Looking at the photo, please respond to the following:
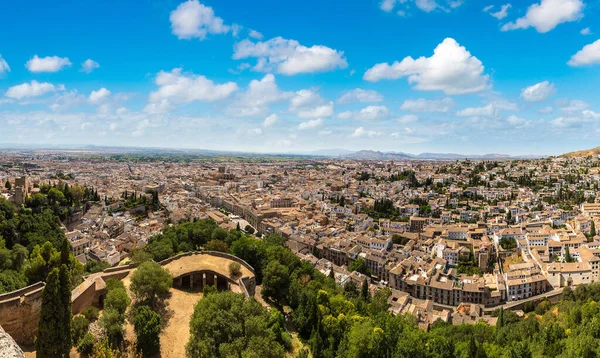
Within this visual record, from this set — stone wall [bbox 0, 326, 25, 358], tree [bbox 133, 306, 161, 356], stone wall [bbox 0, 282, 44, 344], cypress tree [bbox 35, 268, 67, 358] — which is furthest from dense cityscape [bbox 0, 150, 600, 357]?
stone wall [bbox 0, 326, 25, 358]

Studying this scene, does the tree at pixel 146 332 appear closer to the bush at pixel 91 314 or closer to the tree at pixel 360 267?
the bush at pixel 91 314

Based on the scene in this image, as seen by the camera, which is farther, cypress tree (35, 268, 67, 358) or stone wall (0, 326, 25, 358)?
cypress tree (35, 268, 67, 358)

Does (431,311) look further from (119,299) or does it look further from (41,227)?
(41,227)

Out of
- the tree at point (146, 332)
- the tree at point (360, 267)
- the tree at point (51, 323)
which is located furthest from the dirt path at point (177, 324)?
the tree at point (360, 267)

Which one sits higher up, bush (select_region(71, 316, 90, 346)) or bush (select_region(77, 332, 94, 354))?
bush (select_region(71, 316, 90, 346))

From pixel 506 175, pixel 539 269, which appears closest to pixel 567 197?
pixel 506 175

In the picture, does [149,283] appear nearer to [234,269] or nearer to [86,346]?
[86,346]

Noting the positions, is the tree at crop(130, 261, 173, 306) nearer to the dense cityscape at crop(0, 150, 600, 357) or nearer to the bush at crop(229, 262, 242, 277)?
the dense cityscape at crop(0, 150, 600, 357)
